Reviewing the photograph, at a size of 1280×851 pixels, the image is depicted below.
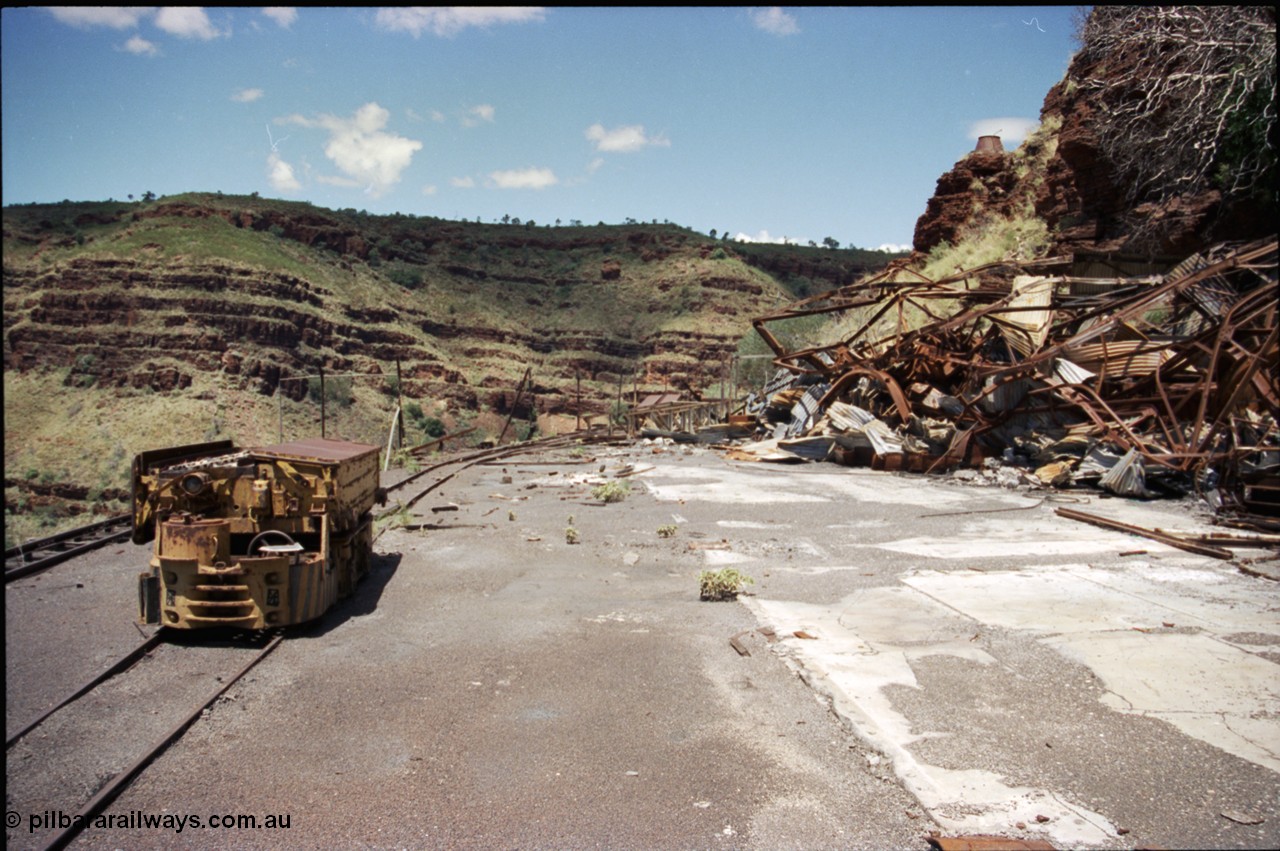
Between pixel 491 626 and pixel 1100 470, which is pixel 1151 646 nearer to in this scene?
pixel 491 626

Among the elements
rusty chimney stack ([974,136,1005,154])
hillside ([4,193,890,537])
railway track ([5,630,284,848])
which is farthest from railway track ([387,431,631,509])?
rusty chimney stack ([974,136,1005,154])

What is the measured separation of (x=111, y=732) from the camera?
18.4ft

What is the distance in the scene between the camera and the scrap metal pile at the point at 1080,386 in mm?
13223

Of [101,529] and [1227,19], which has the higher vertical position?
[1227,19]

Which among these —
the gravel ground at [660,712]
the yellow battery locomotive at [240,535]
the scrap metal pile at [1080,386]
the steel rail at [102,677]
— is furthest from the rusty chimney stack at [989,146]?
the steel rail at [102,677]

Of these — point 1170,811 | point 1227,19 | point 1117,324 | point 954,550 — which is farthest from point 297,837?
point 1227,19

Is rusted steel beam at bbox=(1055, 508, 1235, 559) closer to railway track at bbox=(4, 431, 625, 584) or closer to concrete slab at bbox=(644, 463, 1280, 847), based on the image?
concrete slab at bbox=(644, 463, 1280, 847)

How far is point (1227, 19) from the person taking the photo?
17234mm

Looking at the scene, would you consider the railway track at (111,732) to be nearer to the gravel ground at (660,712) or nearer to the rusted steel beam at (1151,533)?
the gravel ground at (660,712)

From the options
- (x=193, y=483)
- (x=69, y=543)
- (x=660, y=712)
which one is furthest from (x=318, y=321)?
(x=660, y=712)

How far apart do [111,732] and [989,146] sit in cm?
4082

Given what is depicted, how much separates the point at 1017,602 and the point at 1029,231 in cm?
2523

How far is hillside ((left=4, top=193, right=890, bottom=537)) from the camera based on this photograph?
49.9m

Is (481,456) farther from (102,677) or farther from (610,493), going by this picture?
(102,677)
